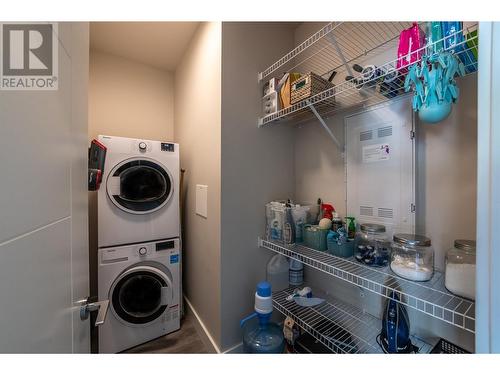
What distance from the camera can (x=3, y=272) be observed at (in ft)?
1.06

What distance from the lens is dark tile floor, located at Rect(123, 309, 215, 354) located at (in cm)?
160

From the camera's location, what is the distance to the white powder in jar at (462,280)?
0.72 m

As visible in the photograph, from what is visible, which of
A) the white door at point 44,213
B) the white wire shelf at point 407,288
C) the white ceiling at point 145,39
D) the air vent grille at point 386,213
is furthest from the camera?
the white ceiling at point 145,39

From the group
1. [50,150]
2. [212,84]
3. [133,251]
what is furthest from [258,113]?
[133,251]

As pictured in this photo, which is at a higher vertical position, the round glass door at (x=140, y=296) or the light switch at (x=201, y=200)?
the light switch at (x=201, y=200)

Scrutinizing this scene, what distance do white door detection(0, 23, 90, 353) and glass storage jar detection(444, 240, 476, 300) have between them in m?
1.23

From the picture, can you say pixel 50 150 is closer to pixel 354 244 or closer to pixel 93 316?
pixel 93 316

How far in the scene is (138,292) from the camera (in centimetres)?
172

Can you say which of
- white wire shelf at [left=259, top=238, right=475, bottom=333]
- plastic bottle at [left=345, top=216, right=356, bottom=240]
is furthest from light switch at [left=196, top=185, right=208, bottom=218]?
plastic bottle at [left=345, top=216, right=356, bottom=240]

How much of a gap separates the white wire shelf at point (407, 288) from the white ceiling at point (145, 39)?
2092mm

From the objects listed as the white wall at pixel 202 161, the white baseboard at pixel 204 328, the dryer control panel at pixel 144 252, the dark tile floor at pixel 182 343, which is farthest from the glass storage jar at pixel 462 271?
the dryer control panel at pixel 144 252

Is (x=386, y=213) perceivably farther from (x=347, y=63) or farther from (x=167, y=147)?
(x=167, y=147)

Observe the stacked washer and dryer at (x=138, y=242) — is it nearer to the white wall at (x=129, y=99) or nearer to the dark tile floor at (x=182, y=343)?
the dark tile floor at (x=182, y=343)

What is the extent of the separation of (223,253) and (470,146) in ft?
4.55
